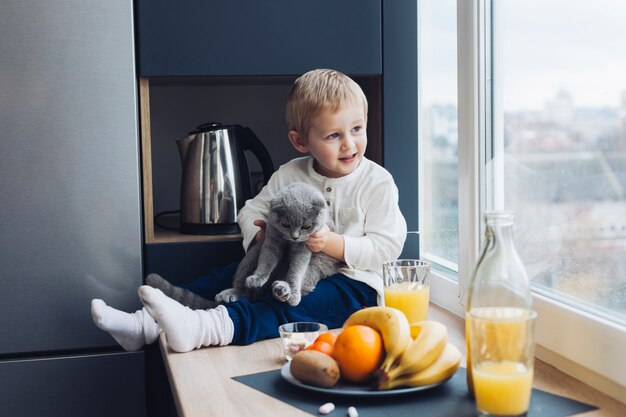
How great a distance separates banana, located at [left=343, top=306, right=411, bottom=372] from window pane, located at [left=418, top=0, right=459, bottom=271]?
0.72 m

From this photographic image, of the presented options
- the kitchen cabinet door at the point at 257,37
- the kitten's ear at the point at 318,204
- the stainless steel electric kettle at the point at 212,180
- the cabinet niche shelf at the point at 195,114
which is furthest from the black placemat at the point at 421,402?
the cabinet niche shelf at the point at 195,114

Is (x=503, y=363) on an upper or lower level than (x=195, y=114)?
lower

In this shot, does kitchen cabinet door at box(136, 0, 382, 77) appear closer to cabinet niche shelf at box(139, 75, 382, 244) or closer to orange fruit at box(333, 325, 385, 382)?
cabinet niche shelf at box(139, 75, 382, 244)

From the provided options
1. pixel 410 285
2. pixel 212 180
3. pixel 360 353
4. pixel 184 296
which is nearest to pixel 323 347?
pixel 360 353

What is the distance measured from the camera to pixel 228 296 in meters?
1.56

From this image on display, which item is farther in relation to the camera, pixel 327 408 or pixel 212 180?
pixel 212 180

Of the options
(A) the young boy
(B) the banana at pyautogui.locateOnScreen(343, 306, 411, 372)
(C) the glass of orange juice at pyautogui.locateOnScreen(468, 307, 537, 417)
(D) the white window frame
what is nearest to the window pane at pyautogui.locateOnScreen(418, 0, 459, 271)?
(D) the white window frame

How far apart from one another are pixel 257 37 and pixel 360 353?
3.01 feet

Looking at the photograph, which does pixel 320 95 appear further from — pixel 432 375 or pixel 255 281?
pixel 432 375

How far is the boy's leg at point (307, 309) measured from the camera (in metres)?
1.47

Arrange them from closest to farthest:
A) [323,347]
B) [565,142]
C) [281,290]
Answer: [323,347] → [565,142] → [281,290]

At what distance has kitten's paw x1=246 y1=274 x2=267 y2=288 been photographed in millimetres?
1507

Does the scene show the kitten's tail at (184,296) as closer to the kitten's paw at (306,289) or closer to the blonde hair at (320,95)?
the kitten's paw at (306,289)

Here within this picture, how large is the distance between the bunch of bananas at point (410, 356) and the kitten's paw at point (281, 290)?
35cm
